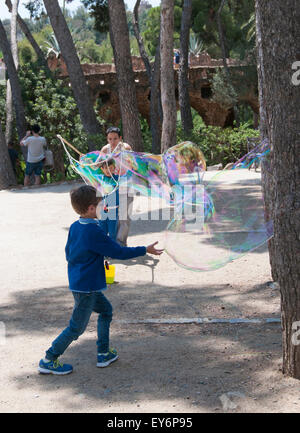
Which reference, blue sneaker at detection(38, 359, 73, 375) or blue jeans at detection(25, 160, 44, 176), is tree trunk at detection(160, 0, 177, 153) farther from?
blue sneaker at detection(38, 359, 73, 375)

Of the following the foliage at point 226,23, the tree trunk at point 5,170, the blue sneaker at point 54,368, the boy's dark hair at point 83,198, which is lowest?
the blue sneaker at point 54,368

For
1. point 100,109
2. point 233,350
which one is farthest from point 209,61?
point 233,350

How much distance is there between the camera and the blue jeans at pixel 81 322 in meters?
4.66

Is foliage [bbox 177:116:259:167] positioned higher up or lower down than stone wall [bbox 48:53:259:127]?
lower down

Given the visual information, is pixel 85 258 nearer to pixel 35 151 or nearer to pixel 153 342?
pixel 153 342

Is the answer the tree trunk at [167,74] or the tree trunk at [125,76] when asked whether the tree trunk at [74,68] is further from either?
the tree trunk at [167,74]

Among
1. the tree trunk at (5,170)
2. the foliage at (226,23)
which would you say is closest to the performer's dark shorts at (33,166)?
the tree trunk at (5,170)

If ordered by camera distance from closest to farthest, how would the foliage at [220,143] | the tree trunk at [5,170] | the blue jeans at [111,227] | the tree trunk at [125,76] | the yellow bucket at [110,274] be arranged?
the yellow bucket at [110,274] → the blue jeans at [111,227] → the tree trunk at [125,76] → the tree trunk at [5,170] → the foliage at [220,143]

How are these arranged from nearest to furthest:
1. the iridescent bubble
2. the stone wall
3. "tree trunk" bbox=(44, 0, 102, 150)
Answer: the iridescent bubble → "tree trunk" bbox=(44, 0, 102, 150) → the stone wall

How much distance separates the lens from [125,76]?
16.1m

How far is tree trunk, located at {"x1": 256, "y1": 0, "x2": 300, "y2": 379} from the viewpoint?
408cm

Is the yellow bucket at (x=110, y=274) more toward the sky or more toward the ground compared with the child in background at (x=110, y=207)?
more toward the ground

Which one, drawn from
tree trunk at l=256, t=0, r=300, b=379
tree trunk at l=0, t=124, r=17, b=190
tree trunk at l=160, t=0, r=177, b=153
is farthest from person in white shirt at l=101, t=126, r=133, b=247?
tree trunk at l=0, t=124, r=17, b=190

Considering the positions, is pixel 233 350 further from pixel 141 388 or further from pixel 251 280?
pixel 251 280
